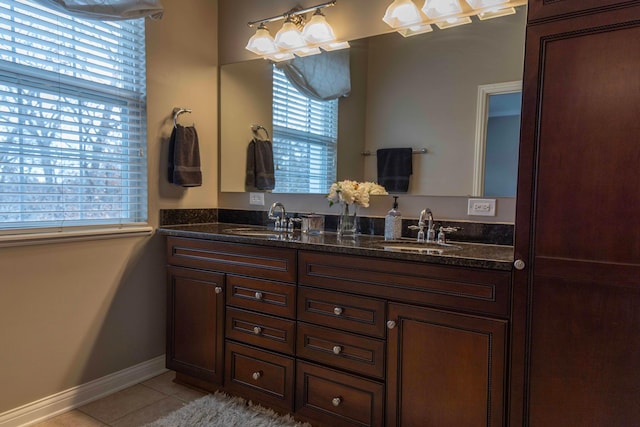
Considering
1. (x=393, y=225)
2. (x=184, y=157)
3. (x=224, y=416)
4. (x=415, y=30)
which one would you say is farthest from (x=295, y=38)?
(x=224, y=416)

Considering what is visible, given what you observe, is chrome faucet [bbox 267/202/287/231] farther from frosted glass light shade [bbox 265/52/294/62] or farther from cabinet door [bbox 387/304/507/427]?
cabinet door [bbox 387/304/507/427]

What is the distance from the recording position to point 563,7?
129cm

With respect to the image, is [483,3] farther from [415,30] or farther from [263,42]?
[263,42]

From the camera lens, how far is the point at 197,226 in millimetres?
2615

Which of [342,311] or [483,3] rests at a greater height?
[483,3]

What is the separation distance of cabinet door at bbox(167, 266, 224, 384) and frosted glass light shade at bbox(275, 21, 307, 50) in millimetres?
1475

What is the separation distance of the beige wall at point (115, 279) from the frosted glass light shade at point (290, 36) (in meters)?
0.62

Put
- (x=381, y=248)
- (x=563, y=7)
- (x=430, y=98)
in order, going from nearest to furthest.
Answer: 1. (x=563, y=7)
2. (x=381, y=248)
3. (x=430, y=98)

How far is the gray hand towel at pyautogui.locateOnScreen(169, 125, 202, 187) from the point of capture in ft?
8.13

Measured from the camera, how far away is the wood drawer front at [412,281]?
1.43m

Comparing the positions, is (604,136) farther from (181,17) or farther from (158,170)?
(181,17)

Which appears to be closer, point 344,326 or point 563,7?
point 563,7

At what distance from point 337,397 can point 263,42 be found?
7.00ft

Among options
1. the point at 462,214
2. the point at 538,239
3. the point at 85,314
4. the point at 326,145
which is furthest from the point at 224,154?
the point at 538,239
